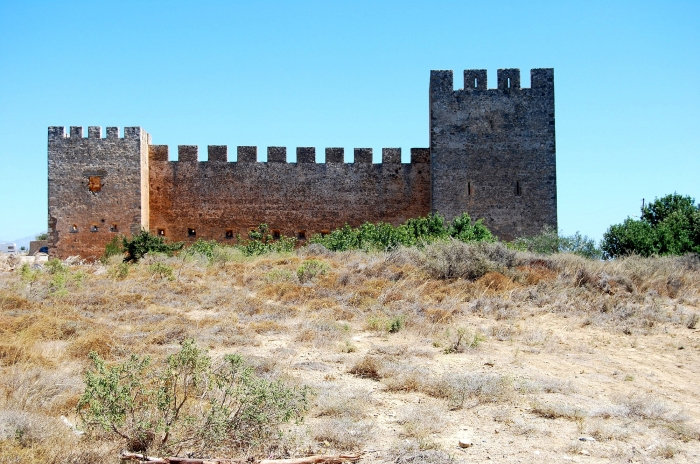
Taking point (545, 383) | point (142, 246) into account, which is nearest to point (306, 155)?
point (142, 246)

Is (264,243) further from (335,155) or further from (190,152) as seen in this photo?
(190,152)

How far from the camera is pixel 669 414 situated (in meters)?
5.66

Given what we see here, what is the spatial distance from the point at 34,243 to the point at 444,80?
64.0 ft

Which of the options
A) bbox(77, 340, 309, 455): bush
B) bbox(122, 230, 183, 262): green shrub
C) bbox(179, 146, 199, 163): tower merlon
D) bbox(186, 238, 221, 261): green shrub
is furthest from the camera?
bbox(179, 146, 199, 163): tower merlon

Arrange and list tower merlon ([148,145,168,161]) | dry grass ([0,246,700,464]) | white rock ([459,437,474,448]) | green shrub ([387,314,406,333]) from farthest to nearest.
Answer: tower merlon ([148,145,168,161]) < green shrub ([387,314,406,333]) < dry grass ([0,246,700,464]) < white rock ([459,437,474,448])

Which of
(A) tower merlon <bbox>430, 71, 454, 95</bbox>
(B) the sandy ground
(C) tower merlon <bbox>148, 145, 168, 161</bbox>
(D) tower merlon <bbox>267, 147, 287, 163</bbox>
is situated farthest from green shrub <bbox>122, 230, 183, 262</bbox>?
(B) the sandy ground

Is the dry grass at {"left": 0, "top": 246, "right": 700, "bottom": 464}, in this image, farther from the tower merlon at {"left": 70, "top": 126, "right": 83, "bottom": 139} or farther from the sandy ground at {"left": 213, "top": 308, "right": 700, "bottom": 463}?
the tower merlon at {"left": 70, "top": 126, "right": 83, "bottom": 139}

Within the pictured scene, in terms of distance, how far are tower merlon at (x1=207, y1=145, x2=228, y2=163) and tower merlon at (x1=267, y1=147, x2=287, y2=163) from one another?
4.70ft

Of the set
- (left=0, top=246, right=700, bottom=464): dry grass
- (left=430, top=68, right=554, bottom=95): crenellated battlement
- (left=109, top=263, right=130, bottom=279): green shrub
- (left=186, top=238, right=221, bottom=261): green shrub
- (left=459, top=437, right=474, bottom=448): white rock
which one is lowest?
(left=459, top=437, right=474, bottom=448): white rock

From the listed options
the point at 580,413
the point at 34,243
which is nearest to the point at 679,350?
the point at 580,413

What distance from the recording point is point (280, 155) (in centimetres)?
2155

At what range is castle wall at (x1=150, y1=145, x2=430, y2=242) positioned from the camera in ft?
70.5

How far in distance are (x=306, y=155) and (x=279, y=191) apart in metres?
1.48

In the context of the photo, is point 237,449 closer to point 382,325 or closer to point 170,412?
point 170,412
